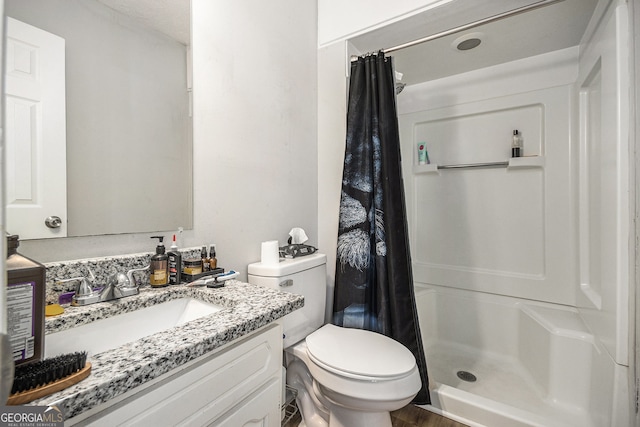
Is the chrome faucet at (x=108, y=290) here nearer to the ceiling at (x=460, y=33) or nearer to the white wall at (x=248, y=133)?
the white wall at (x=248, y=133)

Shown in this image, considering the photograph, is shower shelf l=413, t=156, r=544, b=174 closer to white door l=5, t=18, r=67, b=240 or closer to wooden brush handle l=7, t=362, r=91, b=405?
white door l=5, t=18, r=67, b=240

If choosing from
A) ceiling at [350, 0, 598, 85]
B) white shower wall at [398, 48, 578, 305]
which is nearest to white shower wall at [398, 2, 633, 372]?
white shower wall at [398, 48, 578, 305]

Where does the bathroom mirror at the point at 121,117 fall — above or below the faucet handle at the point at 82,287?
above

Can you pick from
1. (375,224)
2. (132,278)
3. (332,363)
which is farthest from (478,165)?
(132,278)

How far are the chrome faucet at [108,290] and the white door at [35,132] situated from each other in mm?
159

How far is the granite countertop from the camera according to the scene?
1.43 feet

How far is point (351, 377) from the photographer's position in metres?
1.04

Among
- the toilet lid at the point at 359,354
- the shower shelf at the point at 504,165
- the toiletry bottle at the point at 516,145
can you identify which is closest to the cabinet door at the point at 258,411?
the toilet lid at the point at 359,354

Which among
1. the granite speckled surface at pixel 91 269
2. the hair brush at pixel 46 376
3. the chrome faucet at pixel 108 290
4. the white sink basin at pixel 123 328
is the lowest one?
the white sink basin at pixel 123 328

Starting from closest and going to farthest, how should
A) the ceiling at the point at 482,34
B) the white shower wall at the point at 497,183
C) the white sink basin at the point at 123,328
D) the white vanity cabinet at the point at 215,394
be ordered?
the white vanity cabinet at the point at 215,394, the white sink basin at the point at 123,328, the ceiling at the point at 482,34, the white shower wall at the point at 497,183

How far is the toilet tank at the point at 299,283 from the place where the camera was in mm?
1262

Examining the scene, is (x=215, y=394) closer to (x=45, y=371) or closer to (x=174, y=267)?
(x=45, y=371)

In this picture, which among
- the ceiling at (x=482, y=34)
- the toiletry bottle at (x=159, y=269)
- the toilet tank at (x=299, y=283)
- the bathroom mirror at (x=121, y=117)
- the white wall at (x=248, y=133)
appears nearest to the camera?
the bathroom mirror at (x=121, y=117)

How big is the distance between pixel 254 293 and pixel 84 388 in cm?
50
